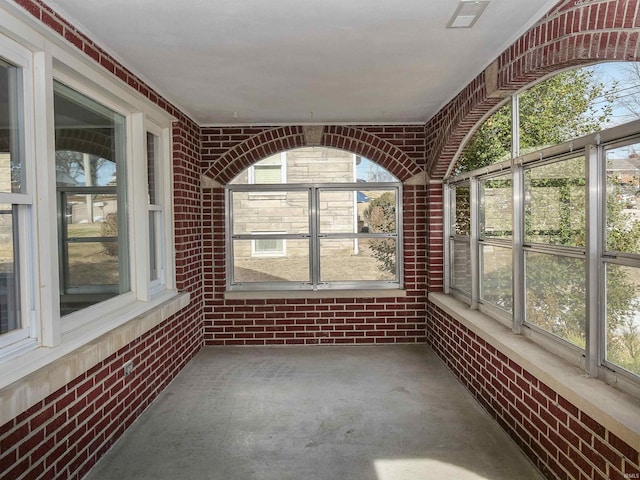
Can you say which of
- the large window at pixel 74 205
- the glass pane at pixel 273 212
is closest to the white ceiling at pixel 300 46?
the large window at pixel 74 205

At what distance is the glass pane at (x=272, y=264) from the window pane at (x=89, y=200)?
6.92ft

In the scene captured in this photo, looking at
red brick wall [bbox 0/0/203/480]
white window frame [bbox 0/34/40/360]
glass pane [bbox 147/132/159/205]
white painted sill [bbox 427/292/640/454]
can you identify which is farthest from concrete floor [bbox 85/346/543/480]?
glass pane [bbox 147/132/159/205]

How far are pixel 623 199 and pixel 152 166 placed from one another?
3.86 m

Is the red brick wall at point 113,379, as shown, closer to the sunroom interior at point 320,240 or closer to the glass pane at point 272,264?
the sunroom interior at point 320,240

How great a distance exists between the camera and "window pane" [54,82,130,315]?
3.11 m

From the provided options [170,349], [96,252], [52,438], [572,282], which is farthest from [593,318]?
[170,349]

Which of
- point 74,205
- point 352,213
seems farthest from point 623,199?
point 352,213

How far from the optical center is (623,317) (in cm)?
245

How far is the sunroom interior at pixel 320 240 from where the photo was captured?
8.25 ft

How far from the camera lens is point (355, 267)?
5.99 m

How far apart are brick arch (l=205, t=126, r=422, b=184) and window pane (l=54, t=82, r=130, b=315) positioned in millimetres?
1997

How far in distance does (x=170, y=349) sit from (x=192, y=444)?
4.71ft

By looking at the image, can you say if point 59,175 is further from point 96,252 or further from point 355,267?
point 355,267

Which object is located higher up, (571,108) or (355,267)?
(571,108)
